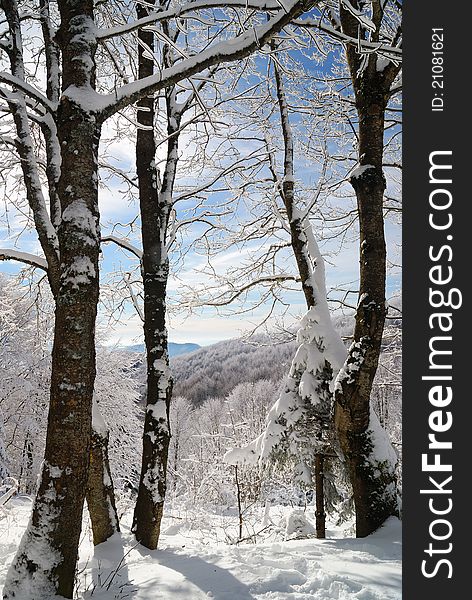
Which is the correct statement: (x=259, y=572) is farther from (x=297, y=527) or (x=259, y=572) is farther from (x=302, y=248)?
(x=302, y=248)

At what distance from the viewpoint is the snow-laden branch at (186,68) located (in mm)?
3281

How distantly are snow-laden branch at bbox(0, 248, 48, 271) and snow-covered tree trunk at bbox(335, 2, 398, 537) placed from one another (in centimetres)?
387

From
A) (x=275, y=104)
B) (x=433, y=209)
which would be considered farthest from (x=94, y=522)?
(x=275, y=104)

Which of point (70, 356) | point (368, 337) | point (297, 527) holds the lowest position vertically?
point (297, 527)

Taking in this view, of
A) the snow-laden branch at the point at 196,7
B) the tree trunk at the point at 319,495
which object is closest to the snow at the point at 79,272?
the snow-laden branch at the point at 196,7

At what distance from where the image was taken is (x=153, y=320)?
20.2 ft

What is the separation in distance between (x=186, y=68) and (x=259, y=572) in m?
3.97

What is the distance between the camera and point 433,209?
2686 millimetres

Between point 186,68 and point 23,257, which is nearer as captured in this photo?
point 186,68

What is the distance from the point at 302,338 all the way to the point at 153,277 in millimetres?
2327

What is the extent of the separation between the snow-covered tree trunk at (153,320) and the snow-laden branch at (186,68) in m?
2.30

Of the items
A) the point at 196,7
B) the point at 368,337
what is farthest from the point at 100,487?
the point at 196,7

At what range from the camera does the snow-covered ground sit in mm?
3191

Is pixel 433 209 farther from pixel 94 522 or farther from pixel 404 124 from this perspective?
pixel 94 522
